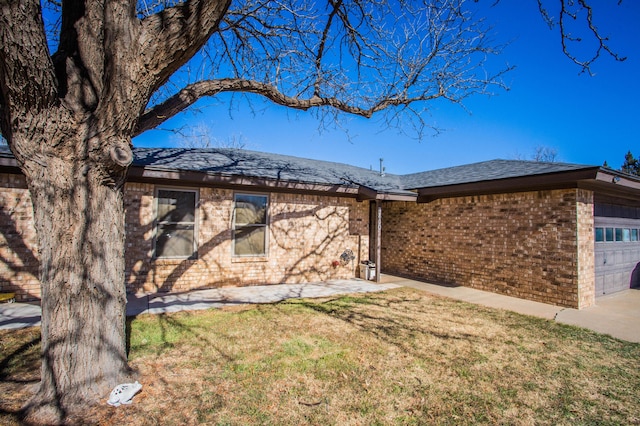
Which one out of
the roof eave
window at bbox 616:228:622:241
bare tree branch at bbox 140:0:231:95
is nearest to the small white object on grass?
bare tree branch at bbox 140:0:231:95

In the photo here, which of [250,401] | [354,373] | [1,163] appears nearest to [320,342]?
[354,373]

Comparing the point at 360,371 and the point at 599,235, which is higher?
the point at 599,235

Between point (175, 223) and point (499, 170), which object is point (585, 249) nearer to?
point (499, 170)

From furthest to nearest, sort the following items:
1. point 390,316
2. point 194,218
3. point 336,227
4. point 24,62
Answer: point 336,227 < point 194,218 < point 390,316 < point 24,62

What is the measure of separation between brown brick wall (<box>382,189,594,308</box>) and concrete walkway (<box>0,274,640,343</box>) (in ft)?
1.42

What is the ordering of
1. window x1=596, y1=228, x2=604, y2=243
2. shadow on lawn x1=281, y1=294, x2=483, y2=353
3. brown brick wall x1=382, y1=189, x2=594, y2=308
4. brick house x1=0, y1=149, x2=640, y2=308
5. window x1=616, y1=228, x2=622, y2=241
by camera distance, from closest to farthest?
shadow on lawn x1=281, y1=294, x2=483, y2=353 → brick house x1=0, y1=149, x2=640, y2=308 → brown brick wall x1=382, y1=189, x2=594, y2=308 → window x1=596, y1=228, x2=604, y2=243 → window x1=616, y1=228, x2=622, y2=241

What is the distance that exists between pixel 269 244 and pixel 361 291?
265 cm

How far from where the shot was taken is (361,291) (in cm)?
809

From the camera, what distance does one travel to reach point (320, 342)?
462 cm

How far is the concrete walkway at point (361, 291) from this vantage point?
564 centimetres

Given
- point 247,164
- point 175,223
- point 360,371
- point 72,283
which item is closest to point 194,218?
point 175,223

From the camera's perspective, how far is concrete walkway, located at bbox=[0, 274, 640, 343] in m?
5.64

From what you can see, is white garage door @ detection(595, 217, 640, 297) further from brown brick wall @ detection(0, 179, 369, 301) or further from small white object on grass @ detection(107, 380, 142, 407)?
small white object on grass @ detection(107, 380, 142, 407)

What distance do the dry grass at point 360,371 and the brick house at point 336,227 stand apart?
2.23 meters
